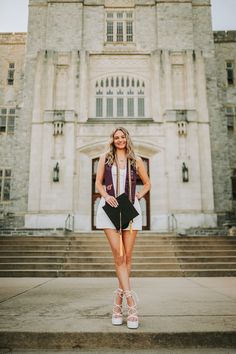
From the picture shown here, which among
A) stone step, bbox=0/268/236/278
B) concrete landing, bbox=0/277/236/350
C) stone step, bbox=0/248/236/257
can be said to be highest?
stone step, bbox=0/248/236/257

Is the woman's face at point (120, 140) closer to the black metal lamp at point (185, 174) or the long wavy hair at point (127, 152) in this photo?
the long wavy hair at point (127, 152)

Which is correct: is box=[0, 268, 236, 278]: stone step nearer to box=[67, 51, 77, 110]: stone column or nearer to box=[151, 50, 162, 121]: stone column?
box=[151, 50, 162, 121]: stone column

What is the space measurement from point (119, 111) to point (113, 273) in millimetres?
11469

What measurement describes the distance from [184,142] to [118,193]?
14290 millimetres

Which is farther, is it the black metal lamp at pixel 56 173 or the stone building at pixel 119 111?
the stone building at pixel 119 111

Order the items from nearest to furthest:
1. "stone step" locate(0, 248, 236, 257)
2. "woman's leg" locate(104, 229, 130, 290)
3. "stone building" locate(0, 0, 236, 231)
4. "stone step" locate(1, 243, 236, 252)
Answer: "woman's leg" locate(104, 229, 130, 290), "stone step" locate(0, 248, 236, 257), "stone step" locate(1, 243, 236, 252), "stone building" locate(0, 0, 236, 231)

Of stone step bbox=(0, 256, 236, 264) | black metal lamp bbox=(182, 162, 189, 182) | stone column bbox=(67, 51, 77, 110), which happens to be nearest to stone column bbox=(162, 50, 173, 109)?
black metal lamp bbox=(182, 162, 189, 182)

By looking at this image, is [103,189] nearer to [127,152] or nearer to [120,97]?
[127,152]

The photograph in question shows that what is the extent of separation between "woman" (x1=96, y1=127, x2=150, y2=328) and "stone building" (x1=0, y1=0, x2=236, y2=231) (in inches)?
510

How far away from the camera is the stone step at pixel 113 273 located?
8770 millimetres

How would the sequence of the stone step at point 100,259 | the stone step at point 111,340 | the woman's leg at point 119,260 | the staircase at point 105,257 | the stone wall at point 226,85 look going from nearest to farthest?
the stone step at point 111,340, the woman's leg at point 119,260, the staircase at point 105,257, the stone step at point 100,259, the stone wall at point 226,85

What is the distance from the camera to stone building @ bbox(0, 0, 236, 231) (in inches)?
652

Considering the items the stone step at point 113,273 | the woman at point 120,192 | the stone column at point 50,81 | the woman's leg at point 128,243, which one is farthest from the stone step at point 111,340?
the stone column at point 50,81

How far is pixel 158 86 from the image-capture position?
17.9 metres
